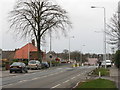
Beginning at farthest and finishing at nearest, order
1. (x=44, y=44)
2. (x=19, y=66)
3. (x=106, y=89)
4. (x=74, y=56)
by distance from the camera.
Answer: (x=74, y=56)
(x=44, y=44)
(x=19, y=66)
(x=106, y=89)

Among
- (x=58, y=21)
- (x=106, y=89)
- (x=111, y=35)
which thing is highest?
(x=58, y=21)

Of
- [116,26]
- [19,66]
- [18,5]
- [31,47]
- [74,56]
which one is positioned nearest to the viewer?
[116,26]

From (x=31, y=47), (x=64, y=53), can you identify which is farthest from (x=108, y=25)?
(x=64, y=53)

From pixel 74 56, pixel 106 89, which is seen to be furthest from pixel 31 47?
pixel 106 89

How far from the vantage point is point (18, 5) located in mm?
49562

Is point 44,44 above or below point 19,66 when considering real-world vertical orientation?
above

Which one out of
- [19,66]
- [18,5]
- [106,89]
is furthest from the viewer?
[18,5]

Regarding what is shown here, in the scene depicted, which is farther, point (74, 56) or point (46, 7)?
point (74, 56)

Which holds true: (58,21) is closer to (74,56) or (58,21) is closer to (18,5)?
(18,5)

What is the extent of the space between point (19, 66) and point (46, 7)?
61.7ft

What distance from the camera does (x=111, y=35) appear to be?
105 ft

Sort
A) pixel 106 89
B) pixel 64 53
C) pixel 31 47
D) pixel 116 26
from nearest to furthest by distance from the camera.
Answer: pixel 106 89
pixel 116 26
pixel 31 47
pixel 64 53

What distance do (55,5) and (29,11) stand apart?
475 centimetres

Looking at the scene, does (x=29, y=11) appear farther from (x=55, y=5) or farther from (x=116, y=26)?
(x=116, y=26)
